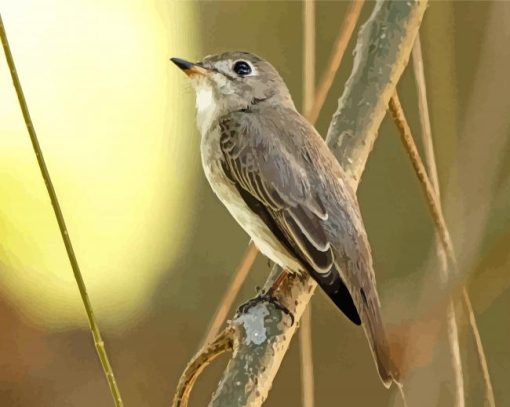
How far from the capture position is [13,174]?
42.9 inches

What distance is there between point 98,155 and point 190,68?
0.33 m

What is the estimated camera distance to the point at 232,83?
0.91 metres

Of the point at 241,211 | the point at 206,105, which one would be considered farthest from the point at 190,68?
the point at 241,211

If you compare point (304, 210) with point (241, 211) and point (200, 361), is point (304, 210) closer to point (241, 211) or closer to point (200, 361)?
point (241, 211)

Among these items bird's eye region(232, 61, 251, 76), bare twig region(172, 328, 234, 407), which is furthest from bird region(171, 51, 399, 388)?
bare twig region(172, 328, 234, 407)

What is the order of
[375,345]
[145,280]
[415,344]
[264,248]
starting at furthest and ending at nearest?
[145,280] < [264,248] < [375,345] < [415,344]

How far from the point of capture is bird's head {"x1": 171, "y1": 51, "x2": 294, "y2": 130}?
899 mm

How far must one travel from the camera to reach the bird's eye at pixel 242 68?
0.91 m

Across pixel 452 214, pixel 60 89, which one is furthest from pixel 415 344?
pixel 60 89

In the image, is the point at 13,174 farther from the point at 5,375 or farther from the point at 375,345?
the point at 375,345

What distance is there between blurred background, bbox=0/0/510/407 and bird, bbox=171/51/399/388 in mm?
208

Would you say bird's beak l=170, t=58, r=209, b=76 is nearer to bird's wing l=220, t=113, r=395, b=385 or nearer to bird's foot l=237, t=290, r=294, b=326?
bird's wing l=220, t=113, r=395, b=385

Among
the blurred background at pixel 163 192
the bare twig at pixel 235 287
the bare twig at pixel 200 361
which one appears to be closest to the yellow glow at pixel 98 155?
the blurred background at pixel 163 192

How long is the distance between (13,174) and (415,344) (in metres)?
0.76
